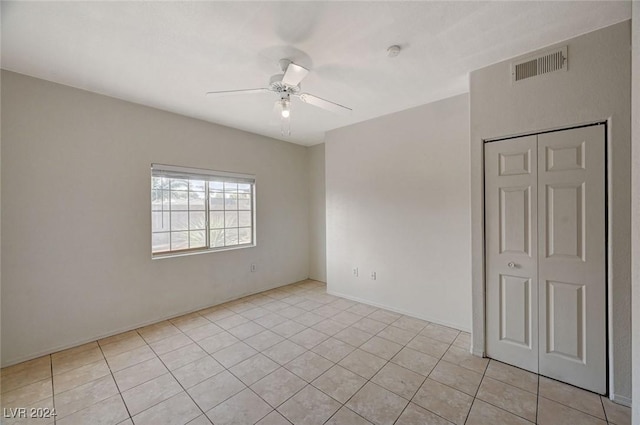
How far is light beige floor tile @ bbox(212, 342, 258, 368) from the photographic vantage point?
246cm

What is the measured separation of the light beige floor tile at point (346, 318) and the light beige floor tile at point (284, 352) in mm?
799

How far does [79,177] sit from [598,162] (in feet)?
15.9

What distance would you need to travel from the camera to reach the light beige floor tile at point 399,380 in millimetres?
2043

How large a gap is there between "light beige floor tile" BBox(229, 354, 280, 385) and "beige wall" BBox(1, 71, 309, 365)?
5.46 feet

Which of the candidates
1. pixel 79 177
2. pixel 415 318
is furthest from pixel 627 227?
pixel 79 177

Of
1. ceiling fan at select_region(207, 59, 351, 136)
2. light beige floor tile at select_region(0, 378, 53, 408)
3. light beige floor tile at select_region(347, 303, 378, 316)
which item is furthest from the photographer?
light beige floor tile at select_region(347, 303, 378, 316)

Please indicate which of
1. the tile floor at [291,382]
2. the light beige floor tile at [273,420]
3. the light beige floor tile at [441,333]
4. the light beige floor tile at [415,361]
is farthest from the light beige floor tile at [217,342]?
the light beige floor tile at [441,333]

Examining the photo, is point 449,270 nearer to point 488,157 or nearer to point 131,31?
point 488,157

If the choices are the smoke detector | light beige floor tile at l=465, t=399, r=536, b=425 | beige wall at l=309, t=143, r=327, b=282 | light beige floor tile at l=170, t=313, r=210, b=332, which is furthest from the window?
light beige floor tile at l=465, t=399, r=536, b=425

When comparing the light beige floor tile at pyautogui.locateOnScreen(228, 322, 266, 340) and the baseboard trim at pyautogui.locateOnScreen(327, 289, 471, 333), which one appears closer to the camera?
the light beige floor tile at pyautogui.locateOnScreen(228, 322, 266, 340)

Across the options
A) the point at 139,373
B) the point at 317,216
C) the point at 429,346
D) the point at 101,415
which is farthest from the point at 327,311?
the point at 101,415

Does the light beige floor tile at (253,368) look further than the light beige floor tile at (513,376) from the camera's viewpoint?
Yes

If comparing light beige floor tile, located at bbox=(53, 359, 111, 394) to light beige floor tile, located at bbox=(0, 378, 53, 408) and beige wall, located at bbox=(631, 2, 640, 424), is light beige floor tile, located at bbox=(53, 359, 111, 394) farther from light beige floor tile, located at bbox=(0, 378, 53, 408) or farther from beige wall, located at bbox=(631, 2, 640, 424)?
beige wall, located at bbox=(631, 2, 640, 424)

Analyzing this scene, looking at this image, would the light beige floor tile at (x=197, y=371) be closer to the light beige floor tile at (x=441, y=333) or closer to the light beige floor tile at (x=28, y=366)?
the light beige floor tile at (x=28, y=366)
